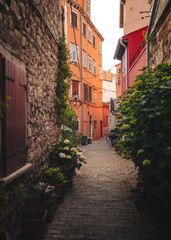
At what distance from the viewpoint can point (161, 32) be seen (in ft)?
15.6

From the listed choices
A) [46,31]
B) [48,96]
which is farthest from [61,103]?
[46,31]

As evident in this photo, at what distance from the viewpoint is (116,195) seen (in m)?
4.51

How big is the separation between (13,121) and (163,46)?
3.90m

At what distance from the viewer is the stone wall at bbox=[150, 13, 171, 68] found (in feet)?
13.8

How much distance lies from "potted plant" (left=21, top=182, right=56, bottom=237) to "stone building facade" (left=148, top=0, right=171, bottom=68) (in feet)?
12.4

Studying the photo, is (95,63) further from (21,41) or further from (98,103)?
(21,41)

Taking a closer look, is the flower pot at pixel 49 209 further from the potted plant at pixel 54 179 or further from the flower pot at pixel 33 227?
the potted plant at pixel 54 179

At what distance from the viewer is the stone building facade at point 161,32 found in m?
4.22

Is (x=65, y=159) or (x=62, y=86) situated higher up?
(x=62, y=86)

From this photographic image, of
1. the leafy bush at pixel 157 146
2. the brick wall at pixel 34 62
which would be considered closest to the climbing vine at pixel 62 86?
the brick wall at pixel 34 62

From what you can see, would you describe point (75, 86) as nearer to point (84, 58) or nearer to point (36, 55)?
point (84, 58)

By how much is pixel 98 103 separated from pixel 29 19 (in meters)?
19.2

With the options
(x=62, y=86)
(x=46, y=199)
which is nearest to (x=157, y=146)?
(x=46, y=199)

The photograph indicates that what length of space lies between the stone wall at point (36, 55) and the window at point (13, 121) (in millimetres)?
274
